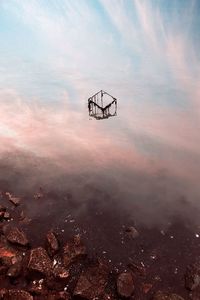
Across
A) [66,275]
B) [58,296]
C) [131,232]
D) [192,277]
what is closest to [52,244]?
[66,275]

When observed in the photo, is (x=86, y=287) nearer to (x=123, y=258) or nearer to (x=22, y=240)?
(x=123, y=258)

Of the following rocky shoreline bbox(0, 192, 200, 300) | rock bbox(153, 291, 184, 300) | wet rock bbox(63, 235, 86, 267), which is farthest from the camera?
wet rock bbox(63, 235, 86, 267)

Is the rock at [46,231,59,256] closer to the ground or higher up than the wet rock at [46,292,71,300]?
higher up

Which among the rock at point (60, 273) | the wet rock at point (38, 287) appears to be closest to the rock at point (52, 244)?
the rock at point (60, 273)

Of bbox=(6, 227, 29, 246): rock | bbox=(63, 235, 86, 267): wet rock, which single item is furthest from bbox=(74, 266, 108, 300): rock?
bbox=(6, 227, 29, 246): rock

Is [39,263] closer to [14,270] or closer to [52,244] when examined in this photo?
[14,270]

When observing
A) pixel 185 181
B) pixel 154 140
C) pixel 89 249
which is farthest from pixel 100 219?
pixel 154 140

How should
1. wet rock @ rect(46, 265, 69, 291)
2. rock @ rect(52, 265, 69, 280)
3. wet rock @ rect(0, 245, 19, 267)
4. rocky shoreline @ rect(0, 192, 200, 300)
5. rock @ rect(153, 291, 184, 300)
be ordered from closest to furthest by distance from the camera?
rock @ rect(153, 291, 184, 300) → rocky shoreline @ rect(0, 192, 200, 300) → wet rock @ rect(46, 265, 69, 291) → rock @ rect(52, 265, 69, 280) → wet rock @ rect(0, 245, 19, 267)

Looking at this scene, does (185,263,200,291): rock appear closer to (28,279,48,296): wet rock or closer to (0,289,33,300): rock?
Answer: (28,279,48,296): wet rock
